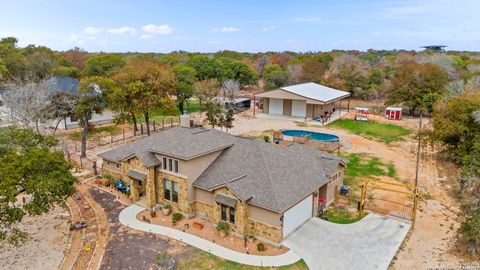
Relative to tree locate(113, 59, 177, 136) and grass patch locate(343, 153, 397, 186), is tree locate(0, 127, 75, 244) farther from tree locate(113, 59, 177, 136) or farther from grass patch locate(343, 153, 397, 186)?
tree locate(113, 59, 177, 136)

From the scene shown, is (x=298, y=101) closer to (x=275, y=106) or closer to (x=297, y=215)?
(x=275, y=106)

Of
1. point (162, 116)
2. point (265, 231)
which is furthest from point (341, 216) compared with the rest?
point (162, 116)

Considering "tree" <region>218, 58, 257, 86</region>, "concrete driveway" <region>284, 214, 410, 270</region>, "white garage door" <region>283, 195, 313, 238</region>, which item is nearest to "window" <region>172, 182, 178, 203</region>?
"white garage door" <region>283, 195, 313, 238</region>

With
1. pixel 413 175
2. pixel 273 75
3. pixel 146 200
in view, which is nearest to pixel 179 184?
pixel 146 200

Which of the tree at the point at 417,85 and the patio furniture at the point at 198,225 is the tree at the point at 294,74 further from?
the patio furniture at the point at 198,225

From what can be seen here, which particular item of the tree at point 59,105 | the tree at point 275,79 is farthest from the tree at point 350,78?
the tree at point 59,105

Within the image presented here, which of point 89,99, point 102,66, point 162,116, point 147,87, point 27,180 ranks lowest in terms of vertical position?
point 162,116

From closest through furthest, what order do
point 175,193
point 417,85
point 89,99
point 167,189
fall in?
point 175,193 → point 167,189 → point 89,99 → point 417,85

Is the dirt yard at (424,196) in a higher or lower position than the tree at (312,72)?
lower
